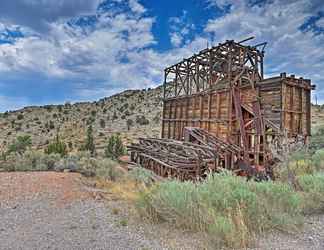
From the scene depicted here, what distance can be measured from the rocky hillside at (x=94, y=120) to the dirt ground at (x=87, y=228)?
17.6 metres

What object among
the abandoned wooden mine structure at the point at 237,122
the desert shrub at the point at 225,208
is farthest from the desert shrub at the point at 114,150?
Answer: the desert shrub at the point at 225,208

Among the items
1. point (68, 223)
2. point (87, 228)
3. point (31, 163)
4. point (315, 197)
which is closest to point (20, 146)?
point (31, 163)

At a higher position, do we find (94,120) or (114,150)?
(94,120)

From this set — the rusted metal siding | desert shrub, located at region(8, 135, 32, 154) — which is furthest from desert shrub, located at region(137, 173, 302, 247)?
desert shrub, located at region(8, 135, 32, 154)

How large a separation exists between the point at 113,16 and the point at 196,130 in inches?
337

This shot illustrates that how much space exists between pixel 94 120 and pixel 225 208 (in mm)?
39212

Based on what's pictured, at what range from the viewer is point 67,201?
6.62m

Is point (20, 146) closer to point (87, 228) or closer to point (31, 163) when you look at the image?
point (31, 163)

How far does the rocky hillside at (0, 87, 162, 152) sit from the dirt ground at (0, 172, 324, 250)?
694 inches

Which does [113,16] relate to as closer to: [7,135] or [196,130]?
[196,130]

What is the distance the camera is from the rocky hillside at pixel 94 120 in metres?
31.0

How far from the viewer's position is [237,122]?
12969mm

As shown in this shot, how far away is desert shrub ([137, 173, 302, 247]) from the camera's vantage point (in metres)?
3.94

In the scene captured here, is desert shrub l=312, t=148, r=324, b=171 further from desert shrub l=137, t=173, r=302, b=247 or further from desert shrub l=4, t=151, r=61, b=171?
desert shrub l=4, t=151, r=61, b=171
